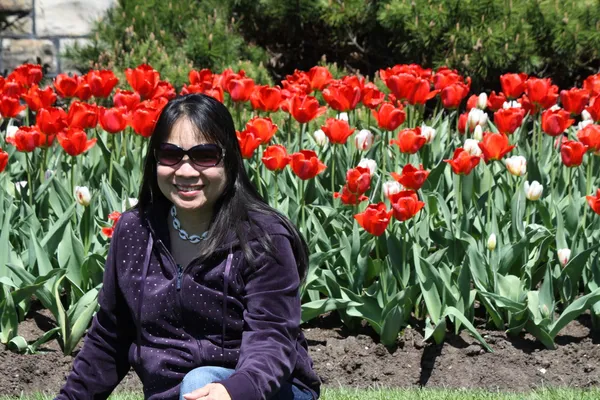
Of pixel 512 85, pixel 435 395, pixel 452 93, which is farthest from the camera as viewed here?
pixel 512 85

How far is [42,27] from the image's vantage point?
7.97 m

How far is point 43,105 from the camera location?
455 centimetres

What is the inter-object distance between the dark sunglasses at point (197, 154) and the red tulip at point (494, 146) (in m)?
1.72

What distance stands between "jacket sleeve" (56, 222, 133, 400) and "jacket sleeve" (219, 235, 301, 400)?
1.14 feet

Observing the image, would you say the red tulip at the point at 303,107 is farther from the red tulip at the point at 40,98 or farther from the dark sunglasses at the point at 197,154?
the dark sunglasses at the point at 197,154

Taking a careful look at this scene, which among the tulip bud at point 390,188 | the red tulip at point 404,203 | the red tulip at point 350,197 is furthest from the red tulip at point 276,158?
the red tulip at point 404,203

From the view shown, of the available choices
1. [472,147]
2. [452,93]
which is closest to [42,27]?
[452,93]

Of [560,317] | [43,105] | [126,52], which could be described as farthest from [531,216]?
[126,52]

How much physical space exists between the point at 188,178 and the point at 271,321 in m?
0.37

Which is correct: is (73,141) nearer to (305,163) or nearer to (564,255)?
(305,163)

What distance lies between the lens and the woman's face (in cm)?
239

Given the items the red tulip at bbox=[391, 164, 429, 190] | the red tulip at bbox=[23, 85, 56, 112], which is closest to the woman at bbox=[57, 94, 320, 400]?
the red tulip at bbox=[391, 164, 429, 190]

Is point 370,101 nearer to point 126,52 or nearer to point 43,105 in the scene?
point 43,105

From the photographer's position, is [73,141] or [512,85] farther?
[512,85]
